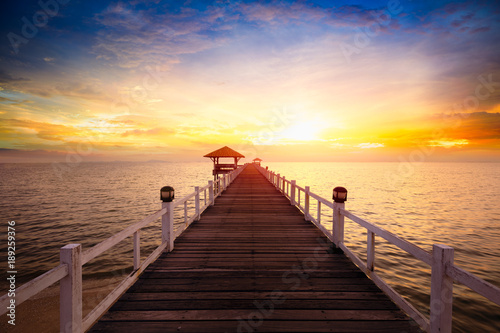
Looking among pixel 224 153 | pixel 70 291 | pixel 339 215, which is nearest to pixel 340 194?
pixel 339 215

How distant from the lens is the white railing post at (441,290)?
245cm

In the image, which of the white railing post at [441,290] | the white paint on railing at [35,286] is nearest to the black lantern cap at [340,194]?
the white railing post at [441,290]

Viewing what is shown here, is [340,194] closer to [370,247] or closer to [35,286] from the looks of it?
[370,247]

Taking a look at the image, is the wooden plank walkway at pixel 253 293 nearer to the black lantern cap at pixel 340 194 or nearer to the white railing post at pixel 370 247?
the white railing post at pixel 370 247

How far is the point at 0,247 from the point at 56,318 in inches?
405

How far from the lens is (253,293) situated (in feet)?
12.4

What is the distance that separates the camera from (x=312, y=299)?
359cm

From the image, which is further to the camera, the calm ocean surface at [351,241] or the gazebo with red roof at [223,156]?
the gazebo with red roof at [223,156]

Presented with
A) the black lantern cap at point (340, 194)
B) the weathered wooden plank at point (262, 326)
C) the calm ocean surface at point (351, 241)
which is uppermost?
the black lantern cap at point (340, 194)

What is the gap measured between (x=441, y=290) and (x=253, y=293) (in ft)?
8.21

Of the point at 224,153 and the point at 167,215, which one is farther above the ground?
the point at 224,153

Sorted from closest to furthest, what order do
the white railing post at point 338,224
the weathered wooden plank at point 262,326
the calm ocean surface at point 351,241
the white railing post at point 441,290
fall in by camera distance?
1. the white railing post at point 441,290
2. the weathered wooden plank at point 262,326
3. the white railing post at point 338,224
4. the calm ocean surface at point 351,241

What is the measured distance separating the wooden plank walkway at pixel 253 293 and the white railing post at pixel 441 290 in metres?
0.58

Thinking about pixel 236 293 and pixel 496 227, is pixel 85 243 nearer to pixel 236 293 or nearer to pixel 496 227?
pixel 236 293
